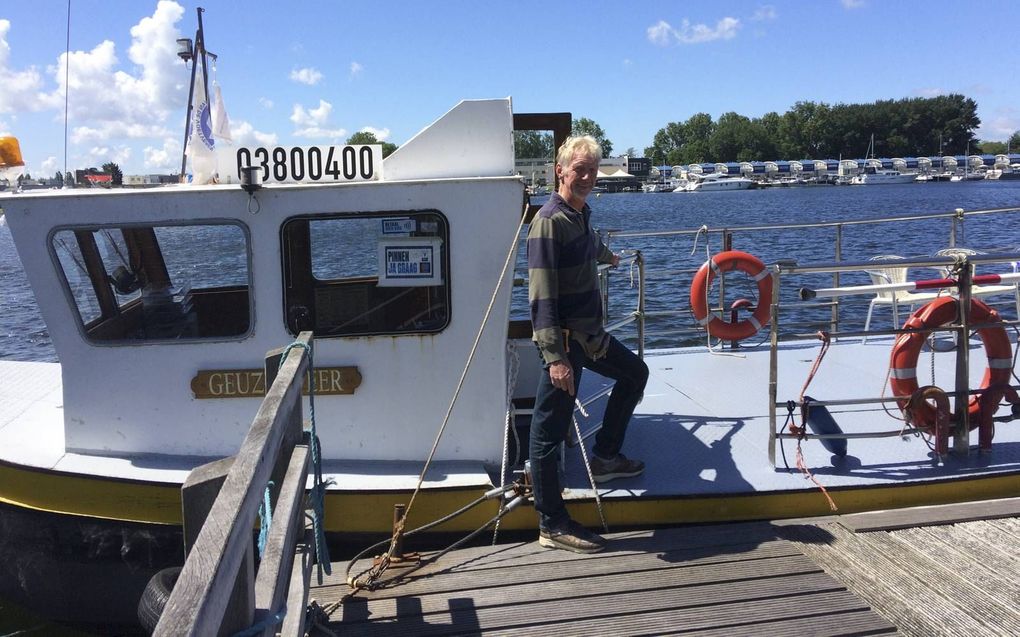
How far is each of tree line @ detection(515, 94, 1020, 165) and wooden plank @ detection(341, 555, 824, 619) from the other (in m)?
144

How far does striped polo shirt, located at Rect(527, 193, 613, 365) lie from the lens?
3846 millimetres

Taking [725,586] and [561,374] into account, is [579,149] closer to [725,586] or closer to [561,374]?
[561,374]

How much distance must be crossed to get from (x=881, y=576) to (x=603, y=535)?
1383 mm

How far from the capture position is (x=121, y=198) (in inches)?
178

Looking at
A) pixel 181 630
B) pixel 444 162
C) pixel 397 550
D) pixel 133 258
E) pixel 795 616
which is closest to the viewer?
pixel 181 630

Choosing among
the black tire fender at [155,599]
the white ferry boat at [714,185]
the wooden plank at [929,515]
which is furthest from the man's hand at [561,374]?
the white ferry boat at [714,185]

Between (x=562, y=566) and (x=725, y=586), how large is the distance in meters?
0.78

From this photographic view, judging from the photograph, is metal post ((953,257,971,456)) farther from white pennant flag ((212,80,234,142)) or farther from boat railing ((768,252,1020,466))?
white pennant flag ((212,80,234,142))

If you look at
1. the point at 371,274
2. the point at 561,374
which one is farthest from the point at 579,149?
the point at 371,274

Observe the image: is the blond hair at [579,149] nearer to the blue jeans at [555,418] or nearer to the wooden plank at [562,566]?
the blue jeans at [555,418]

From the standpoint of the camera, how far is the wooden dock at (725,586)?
349cm

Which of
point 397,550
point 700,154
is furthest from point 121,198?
point 700,154

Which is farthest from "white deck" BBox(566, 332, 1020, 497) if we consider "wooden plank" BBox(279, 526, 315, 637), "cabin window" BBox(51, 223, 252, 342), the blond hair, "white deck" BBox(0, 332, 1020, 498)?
"cabin window" BBox(51, 223, 252, 342)

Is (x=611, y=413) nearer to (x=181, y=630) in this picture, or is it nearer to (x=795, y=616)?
(x=795, y=616)
